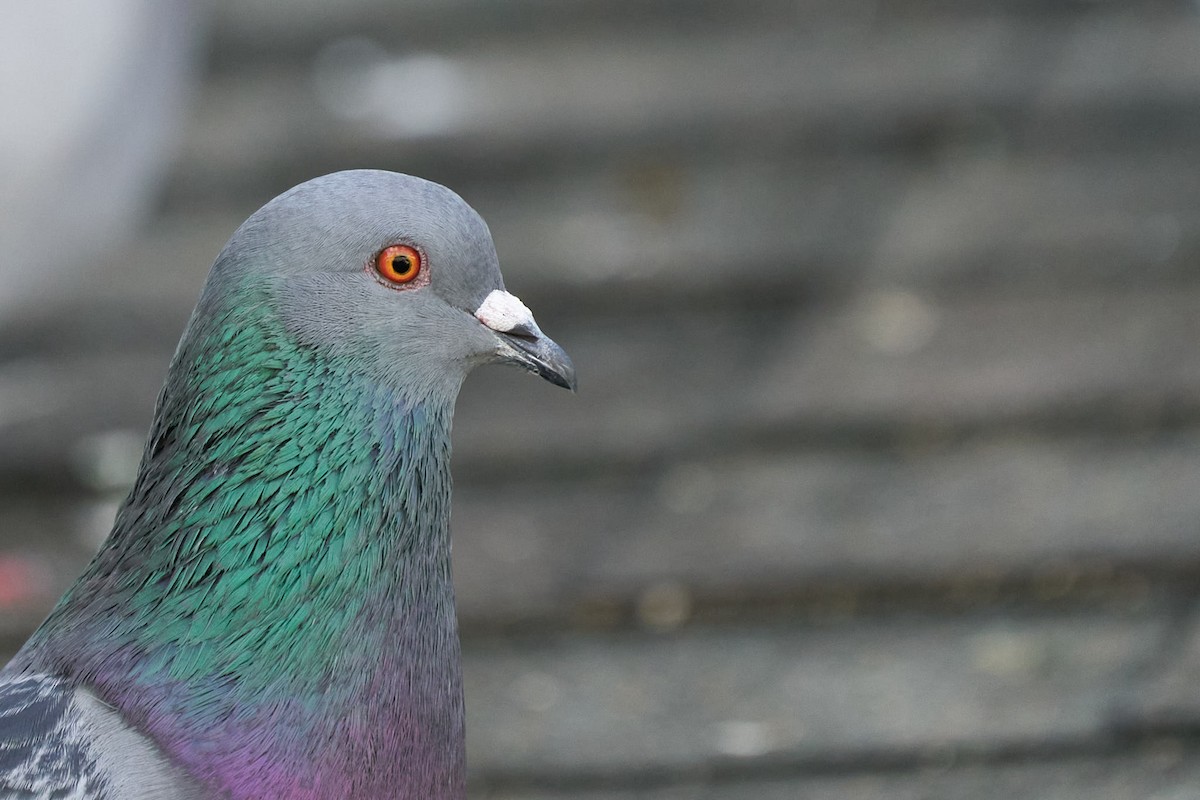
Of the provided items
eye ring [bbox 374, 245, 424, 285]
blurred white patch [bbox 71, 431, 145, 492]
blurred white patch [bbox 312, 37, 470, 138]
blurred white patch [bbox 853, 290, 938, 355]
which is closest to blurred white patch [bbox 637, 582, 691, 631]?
blurred white patch [bbox 853, 290, 938, 355]

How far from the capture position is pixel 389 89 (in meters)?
5.18

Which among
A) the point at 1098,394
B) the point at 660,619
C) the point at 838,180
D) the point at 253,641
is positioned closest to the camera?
the point at 253,641

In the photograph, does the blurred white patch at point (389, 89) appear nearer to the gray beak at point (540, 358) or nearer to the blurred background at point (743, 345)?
the blurred background at point (743, 345)

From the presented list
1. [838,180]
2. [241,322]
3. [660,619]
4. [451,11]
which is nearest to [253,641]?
[241,322]

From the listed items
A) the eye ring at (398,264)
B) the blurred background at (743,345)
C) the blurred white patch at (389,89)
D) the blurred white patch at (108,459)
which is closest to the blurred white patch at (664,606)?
the blurred background at (743,345)

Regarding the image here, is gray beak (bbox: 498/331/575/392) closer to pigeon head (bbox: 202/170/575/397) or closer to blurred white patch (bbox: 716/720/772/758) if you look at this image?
pigeon head (bbox: 202/170/575/397)

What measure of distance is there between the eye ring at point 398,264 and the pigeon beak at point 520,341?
0.10 metres

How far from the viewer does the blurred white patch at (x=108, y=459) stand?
13.8ft

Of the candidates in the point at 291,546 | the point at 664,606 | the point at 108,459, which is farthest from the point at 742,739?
the point at 108,459

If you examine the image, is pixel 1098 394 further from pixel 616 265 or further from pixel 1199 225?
pixel 616 265

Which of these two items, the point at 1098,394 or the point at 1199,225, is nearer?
the point at 1098,394

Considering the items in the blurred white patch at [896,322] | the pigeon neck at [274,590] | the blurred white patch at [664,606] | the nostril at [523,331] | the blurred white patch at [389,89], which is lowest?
the pigeon neck at [274,590]

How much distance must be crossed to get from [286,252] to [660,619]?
1.86m

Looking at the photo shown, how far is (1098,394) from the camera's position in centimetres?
409
